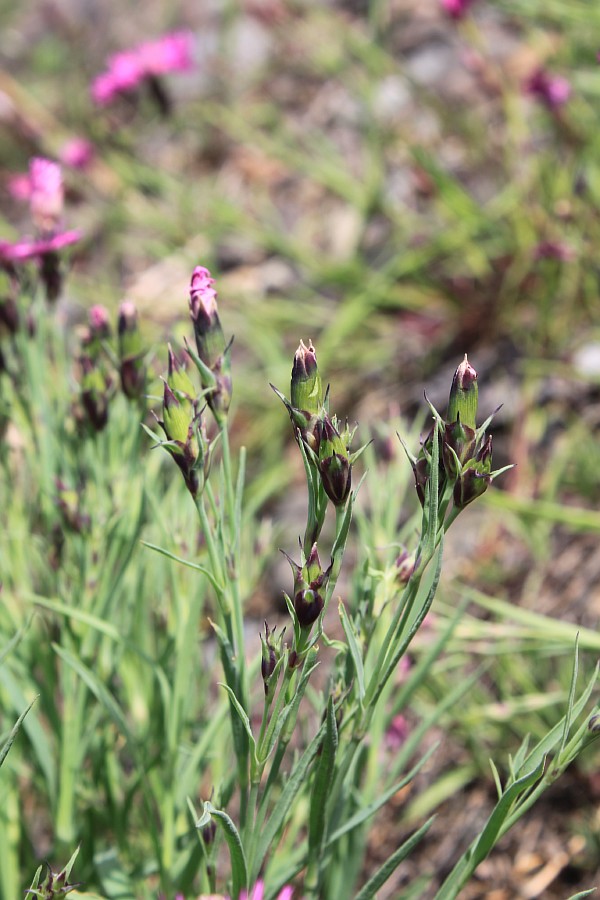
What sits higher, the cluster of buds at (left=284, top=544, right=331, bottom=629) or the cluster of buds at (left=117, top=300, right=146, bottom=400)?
the cluster of buds at (left=117, top=300, right=146, bottom=400)

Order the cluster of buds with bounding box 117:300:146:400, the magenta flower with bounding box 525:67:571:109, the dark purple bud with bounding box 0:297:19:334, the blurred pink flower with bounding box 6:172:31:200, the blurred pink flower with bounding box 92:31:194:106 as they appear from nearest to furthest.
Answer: the cluster of buds with bounding box 117:300:146:400, the dark purple bud with bounding box 0:297:19:334, the blurred pink flower with bounding box 6:172:31:200, the magenta flower with bounding box 525:67:571:109, the blurred pink flower with bounding box 92:31:194:106

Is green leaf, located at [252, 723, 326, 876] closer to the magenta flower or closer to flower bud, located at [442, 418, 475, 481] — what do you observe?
flower bud, located at [442, 418, 475, 481]

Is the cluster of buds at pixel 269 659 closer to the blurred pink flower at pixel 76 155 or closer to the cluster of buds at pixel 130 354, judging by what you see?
the cluster of buds at pixel 130 354

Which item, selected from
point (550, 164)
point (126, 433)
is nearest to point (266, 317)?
point (550, 164)

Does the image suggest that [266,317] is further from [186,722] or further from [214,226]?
[186,722]

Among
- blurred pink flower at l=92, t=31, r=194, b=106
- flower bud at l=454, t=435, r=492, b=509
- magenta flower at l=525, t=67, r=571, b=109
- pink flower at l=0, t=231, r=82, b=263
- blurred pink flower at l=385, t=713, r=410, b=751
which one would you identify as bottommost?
blurred pink flower at l=385, t=713, r=410, b=751

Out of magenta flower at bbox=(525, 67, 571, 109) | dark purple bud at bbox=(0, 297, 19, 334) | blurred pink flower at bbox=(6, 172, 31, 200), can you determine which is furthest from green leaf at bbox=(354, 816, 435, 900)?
magenta flower at bbox=(525, 67, 571, 109)

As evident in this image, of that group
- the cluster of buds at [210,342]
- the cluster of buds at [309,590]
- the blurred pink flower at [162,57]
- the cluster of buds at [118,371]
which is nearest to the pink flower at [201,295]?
the cluster of buds at [210,342]
